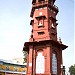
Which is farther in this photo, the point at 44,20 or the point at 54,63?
the point at 44,20

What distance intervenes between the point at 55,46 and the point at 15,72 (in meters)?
17.2

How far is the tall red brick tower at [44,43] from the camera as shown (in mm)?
27375

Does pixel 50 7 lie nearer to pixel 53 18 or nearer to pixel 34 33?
pixel 53 18

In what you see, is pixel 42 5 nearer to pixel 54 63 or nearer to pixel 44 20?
pixel 44 20

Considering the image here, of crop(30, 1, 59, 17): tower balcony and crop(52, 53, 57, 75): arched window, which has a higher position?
crop(30, 1, 59, 17): tower balcony

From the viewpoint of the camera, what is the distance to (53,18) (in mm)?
30938

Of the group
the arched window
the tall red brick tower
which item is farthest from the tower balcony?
the arched window

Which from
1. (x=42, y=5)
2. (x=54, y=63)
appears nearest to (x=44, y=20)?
(x=42, y=5)

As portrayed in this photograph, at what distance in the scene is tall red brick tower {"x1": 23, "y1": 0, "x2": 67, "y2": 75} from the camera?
2738 cm

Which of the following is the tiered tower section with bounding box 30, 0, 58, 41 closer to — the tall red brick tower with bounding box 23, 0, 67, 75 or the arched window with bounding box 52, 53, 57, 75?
the tall red brick tower with bounding box 23, 0, 67, 75

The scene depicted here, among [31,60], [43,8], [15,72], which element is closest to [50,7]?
[43,8]

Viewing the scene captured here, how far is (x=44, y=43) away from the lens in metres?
28.2

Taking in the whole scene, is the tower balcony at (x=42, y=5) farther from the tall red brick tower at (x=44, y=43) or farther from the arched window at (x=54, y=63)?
the arched window at (x=54, y=63)

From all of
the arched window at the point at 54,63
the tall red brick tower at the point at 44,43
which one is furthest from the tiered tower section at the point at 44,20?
the arched window at the point at 54,63
